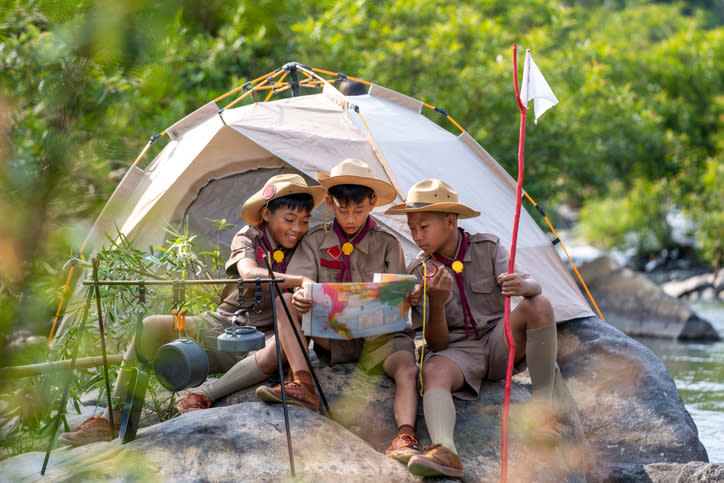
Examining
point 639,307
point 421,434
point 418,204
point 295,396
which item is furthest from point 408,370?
point 639,307

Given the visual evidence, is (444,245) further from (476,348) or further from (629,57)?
(629,57)

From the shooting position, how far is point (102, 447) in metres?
2.74

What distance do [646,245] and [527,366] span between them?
12.8 m

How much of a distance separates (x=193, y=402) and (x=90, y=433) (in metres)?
0.43

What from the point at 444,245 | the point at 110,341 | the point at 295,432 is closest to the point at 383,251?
the point at 444,245

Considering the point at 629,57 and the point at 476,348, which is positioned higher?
the point at 629,57

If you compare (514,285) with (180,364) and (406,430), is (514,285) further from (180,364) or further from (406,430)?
(180,364)

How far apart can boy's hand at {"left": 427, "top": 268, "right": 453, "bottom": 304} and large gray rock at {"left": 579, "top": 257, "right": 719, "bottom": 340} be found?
21.5 ft

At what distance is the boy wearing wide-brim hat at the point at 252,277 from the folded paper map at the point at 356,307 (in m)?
0.18

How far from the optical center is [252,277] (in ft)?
10.4

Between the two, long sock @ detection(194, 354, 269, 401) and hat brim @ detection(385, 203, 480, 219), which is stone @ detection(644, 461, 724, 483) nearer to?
hat brim @ detection(385, 203, 480, 219)

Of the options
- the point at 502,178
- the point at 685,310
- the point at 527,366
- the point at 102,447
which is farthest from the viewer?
the point at 685,310

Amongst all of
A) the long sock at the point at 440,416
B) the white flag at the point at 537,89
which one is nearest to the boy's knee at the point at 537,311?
the long sock at the point at 440,416

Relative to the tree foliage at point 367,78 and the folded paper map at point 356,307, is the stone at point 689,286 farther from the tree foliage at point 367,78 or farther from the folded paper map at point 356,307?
the folded paper map at point 356,307
